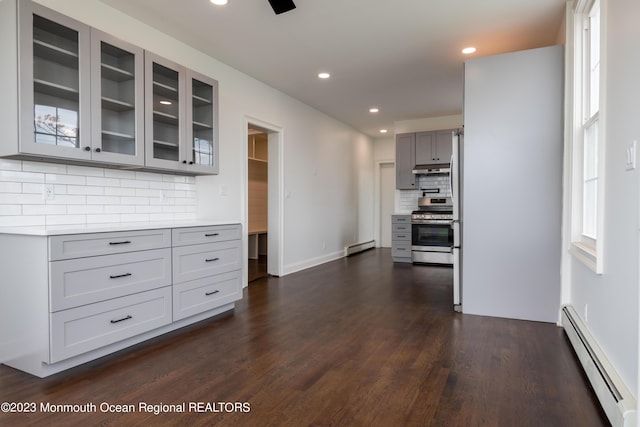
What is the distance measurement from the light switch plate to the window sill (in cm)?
64

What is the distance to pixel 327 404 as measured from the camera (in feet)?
6.27

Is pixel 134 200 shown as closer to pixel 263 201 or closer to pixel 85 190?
pixel 85 190

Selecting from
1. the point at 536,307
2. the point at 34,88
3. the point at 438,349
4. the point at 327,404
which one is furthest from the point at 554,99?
the point at 34,88

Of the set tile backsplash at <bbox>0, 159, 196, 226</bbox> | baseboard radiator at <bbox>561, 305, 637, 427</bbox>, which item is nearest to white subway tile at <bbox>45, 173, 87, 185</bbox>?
tile backsplash at <bbox>0, 159, 196, 226</bbox>

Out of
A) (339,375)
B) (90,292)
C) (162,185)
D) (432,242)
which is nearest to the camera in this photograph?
(339,375)

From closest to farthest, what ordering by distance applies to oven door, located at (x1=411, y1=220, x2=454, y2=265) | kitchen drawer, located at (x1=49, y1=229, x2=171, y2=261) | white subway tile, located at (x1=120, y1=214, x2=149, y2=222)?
kitchen drawer, located at (x1=49, y1=229, x2=171, y2=261)
white subway tile, located at (x1=120, y1=214, x2=149, y2=222)
oven door, located at (x1=411, y1=220, x2=454, y2=265)

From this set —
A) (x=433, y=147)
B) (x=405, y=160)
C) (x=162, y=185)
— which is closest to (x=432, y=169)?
(x=433, y=147)

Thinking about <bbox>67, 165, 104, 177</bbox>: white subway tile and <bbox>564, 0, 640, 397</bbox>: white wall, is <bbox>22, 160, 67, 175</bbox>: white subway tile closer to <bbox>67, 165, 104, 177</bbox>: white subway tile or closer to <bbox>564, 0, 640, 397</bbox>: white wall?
<bbox>67, 165, 104, 177</bbox>: white subway tile

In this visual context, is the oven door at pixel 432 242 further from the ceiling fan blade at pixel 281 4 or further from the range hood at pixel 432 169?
the ceiling fan blade at pixel 281 4

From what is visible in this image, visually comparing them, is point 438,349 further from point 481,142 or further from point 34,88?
point 34,88

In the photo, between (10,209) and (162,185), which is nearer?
(10,209)

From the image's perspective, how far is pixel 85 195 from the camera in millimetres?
2881

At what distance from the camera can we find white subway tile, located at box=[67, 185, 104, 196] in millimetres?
2789

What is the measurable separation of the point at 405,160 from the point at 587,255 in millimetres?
4805
